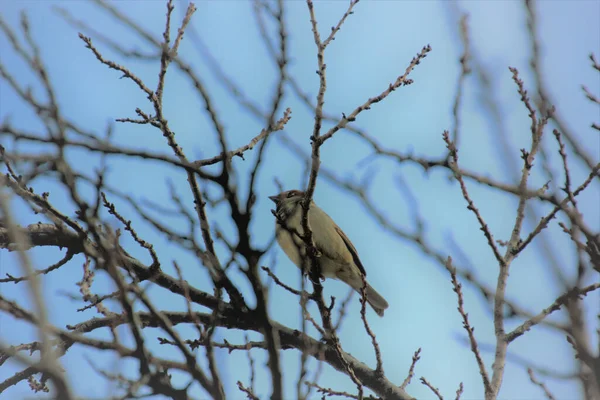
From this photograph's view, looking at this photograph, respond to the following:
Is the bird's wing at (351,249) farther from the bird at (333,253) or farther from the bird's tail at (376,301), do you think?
the bird's tail at (376,301)

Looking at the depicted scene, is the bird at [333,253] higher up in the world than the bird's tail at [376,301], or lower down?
higher up

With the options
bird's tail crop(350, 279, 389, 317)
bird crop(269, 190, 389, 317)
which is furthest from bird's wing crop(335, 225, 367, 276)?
bird's tail crop(350, 279, 389, 317)

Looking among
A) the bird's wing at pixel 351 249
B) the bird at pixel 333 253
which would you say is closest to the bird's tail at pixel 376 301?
the bird at pixel 333 253

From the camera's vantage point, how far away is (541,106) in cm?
230

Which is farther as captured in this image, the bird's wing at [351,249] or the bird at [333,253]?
the bird's wing at [351,249]

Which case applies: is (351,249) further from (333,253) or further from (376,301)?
(376,301)

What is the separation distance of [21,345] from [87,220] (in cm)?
262

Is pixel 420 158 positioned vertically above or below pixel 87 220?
above

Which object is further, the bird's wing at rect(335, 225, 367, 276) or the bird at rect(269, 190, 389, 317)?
the bird's wing at rect(335, 225, 367, 276)

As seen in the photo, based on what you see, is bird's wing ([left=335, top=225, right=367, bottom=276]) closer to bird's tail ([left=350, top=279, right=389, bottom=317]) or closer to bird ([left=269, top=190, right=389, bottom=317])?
bird ([left=269, top=190, right=389, bottom=317])

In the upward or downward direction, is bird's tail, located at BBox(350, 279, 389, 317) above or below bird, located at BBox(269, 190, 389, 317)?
below

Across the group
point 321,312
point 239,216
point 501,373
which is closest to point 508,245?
point 501,373

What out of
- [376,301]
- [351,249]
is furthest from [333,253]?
[376,301]

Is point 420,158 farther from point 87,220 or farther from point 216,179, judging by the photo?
point 87,220
